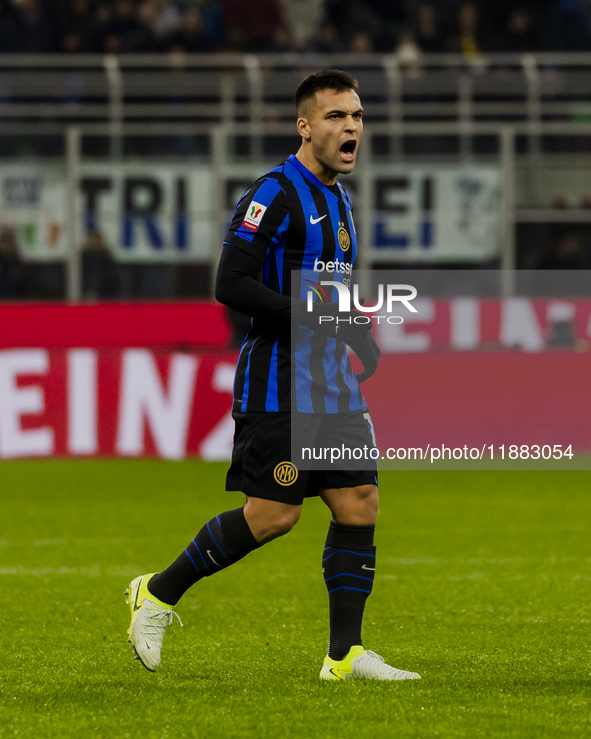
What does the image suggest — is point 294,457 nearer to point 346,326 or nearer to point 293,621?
point 346,326

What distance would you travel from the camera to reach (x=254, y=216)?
3.93m

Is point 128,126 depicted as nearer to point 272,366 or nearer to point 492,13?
point 492,13

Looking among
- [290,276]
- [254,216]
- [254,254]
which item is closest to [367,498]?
[290,276]

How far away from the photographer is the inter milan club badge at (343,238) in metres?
4.07

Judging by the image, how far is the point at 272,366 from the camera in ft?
13.1

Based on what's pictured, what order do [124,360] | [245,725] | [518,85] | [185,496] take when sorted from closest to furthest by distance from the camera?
[245,725], [185,496], [124,360], [518,85]

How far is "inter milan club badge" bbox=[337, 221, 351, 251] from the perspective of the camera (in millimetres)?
4074

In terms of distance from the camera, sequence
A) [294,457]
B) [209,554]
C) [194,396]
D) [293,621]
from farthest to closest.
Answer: [194,396], [293,621], [209,554], [294,457]

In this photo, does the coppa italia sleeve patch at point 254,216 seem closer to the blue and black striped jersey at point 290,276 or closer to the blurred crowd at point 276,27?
the blue and black striped jersey at point 290,276

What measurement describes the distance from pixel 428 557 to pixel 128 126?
752cm

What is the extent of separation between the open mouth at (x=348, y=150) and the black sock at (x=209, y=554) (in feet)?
3.70

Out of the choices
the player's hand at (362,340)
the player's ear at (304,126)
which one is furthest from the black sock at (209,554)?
the player's ear at (304,126)

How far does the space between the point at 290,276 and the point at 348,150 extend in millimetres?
426

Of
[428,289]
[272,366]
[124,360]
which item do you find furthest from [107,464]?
[272,366]
